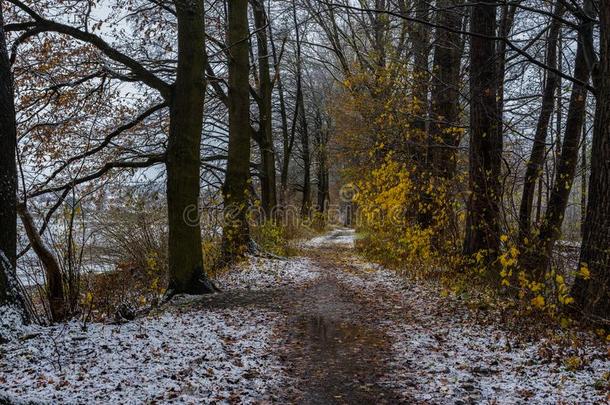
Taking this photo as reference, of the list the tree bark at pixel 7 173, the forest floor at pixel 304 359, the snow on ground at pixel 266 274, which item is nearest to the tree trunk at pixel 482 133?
the forest floor at pixel 304 359

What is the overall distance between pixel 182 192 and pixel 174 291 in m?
1.60

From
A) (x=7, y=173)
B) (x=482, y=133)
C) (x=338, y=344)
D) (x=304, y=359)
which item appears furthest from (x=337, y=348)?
(x=482, y=133)

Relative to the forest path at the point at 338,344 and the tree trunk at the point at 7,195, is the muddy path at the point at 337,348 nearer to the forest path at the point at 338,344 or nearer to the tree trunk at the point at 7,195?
the forest path at the point at 338,344

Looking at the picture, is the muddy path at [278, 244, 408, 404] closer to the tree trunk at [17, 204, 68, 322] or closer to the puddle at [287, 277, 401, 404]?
the puddle at [287, 277, 401, 404]

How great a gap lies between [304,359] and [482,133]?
5.08 metres

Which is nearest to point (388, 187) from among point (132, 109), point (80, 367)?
point (132, 109)

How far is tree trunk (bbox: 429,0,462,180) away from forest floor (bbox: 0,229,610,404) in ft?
12.1

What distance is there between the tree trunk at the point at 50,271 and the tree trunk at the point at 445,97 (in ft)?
21.7

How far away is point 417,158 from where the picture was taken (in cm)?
988

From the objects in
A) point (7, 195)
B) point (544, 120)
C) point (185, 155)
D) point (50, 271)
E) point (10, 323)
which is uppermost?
point (544, 120)

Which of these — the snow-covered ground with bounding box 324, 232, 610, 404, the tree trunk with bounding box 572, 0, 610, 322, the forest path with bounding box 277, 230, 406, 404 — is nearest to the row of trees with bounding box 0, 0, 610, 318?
the tree trunk with bounding box 572, 0, 610, 322

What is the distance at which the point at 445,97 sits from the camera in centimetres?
977

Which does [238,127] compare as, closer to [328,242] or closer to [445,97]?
[445,97]

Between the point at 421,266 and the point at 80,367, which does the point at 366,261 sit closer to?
the point at 421,266
